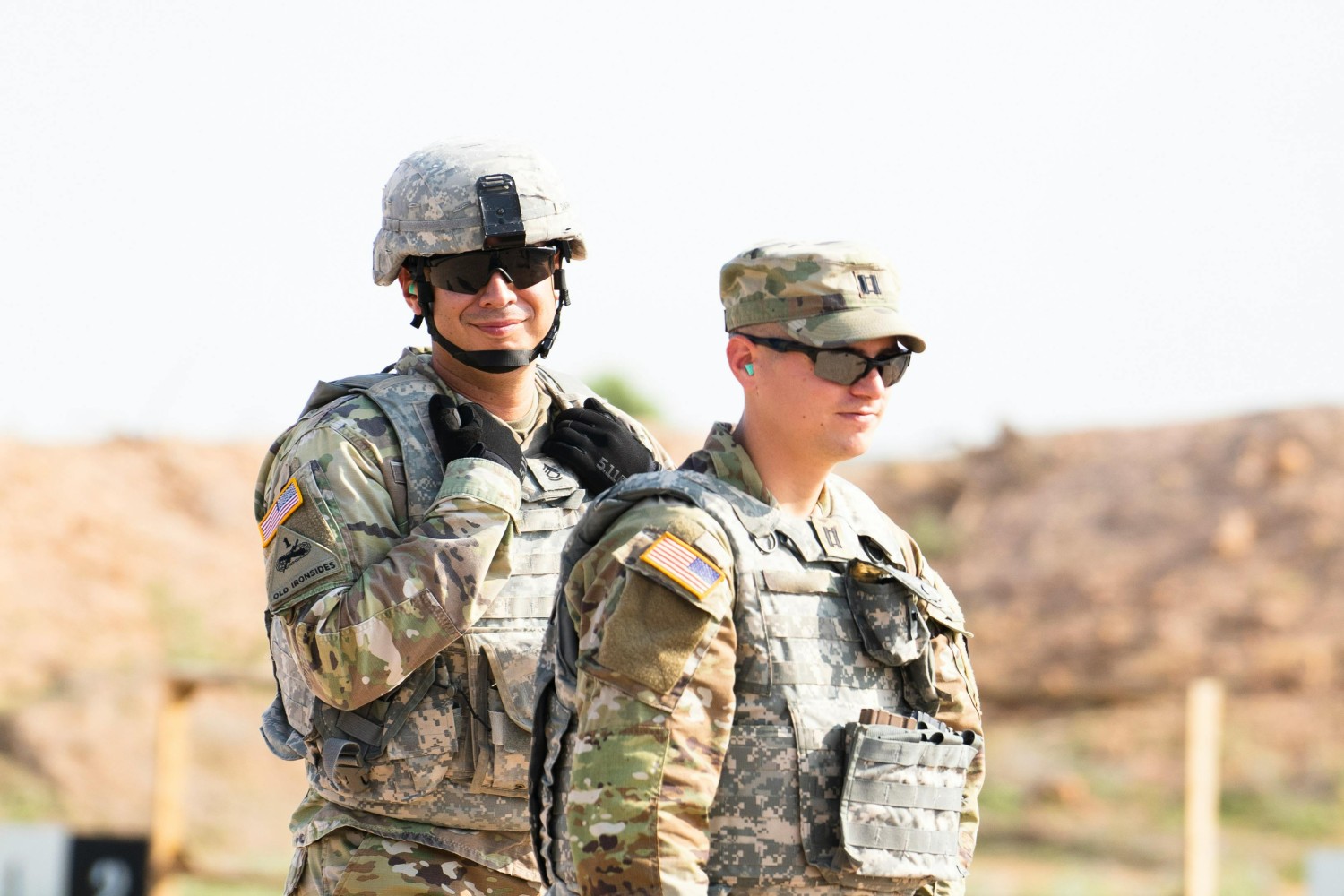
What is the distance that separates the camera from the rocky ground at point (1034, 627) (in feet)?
50.8

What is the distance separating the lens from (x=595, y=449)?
397cm

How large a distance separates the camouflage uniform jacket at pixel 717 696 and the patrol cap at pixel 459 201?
1033mm

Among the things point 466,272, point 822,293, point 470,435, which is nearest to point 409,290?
point 466,272

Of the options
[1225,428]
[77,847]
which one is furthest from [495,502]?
[1225,428]

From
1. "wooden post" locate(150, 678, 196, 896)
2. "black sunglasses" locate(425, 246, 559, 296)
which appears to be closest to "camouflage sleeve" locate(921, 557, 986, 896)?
"black sunglasses" locate(425, 246, 559, 296)

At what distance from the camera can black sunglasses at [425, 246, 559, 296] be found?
12.9 feet

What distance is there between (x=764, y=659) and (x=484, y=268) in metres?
1.41

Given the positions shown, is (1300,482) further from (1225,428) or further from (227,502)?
(227,502)

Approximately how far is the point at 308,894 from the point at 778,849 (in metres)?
1.43

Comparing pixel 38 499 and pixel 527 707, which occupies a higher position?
pixel 38 499

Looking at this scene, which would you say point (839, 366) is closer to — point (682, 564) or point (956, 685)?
point (682, 564)

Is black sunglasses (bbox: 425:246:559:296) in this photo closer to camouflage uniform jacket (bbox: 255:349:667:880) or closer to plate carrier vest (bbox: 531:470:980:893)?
camouflage uniform jacket (bbox: 255:349:667:880)

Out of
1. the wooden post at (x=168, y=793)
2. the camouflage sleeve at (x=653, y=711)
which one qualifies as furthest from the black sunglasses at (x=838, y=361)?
the wooden post at (x=168, y=793)

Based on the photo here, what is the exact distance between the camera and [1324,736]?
16484mm
